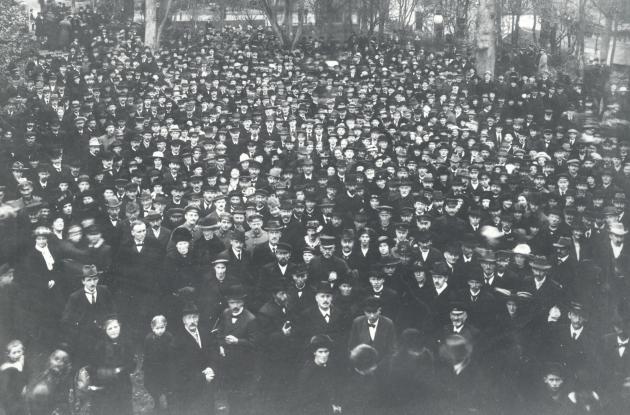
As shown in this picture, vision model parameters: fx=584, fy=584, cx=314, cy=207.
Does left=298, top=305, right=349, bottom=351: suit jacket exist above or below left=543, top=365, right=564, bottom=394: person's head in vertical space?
above

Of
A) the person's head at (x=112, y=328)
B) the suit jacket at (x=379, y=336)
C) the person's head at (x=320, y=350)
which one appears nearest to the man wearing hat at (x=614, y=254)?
the suit jacket at (x=379, y=336)

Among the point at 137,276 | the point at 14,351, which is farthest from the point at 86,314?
the point at 137,276

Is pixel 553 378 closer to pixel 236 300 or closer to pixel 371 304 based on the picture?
pixel 371 304

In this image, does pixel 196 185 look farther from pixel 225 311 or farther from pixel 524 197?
pixel 524 197

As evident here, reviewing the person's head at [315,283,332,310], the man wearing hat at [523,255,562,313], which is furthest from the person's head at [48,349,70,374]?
the man wearing hat at [523,255,562,313]

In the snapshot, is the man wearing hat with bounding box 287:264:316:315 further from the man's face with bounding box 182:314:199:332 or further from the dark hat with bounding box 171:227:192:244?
the dark hat with bounding box 171:227:192:244

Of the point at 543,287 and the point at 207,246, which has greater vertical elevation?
the point at 207,246

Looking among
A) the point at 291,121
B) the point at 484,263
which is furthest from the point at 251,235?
the point at 291,121
